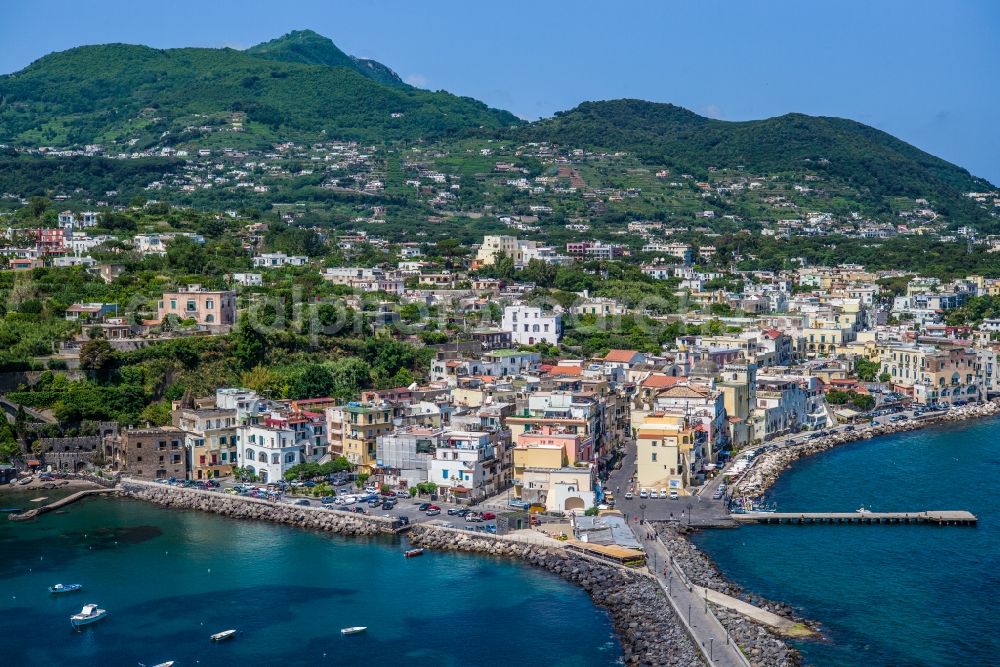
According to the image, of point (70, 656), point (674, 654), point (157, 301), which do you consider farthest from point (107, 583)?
point (157, 301)

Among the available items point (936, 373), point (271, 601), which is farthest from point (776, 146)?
point (271, 601)

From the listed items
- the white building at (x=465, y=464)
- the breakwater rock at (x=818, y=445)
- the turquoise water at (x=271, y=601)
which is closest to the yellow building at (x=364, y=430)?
the white building at (x=465, y=464)

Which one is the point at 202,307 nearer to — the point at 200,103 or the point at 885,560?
the point at 885,560

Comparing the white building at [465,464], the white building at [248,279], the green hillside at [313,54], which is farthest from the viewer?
the green hillside at [313,54]

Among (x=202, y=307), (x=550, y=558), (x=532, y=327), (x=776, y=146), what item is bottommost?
(x=550, y=558)

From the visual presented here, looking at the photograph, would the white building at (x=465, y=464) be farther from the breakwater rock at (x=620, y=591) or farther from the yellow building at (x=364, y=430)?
the yellow building at (x=364, y=430)

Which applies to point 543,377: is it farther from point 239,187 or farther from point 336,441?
point 239,187

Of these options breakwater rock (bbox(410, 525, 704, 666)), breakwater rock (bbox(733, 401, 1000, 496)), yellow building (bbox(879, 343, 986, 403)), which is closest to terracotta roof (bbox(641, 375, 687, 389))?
breakwater rock (bbox(733, 401, 1000, 496))

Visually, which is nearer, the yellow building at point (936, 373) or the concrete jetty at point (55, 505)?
the concrete jetty at point (55, 505)

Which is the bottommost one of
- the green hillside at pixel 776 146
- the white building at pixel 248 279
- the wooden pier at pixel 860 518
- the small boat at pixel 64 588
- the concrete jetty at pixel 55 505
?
the small boat at pixel 64 588
